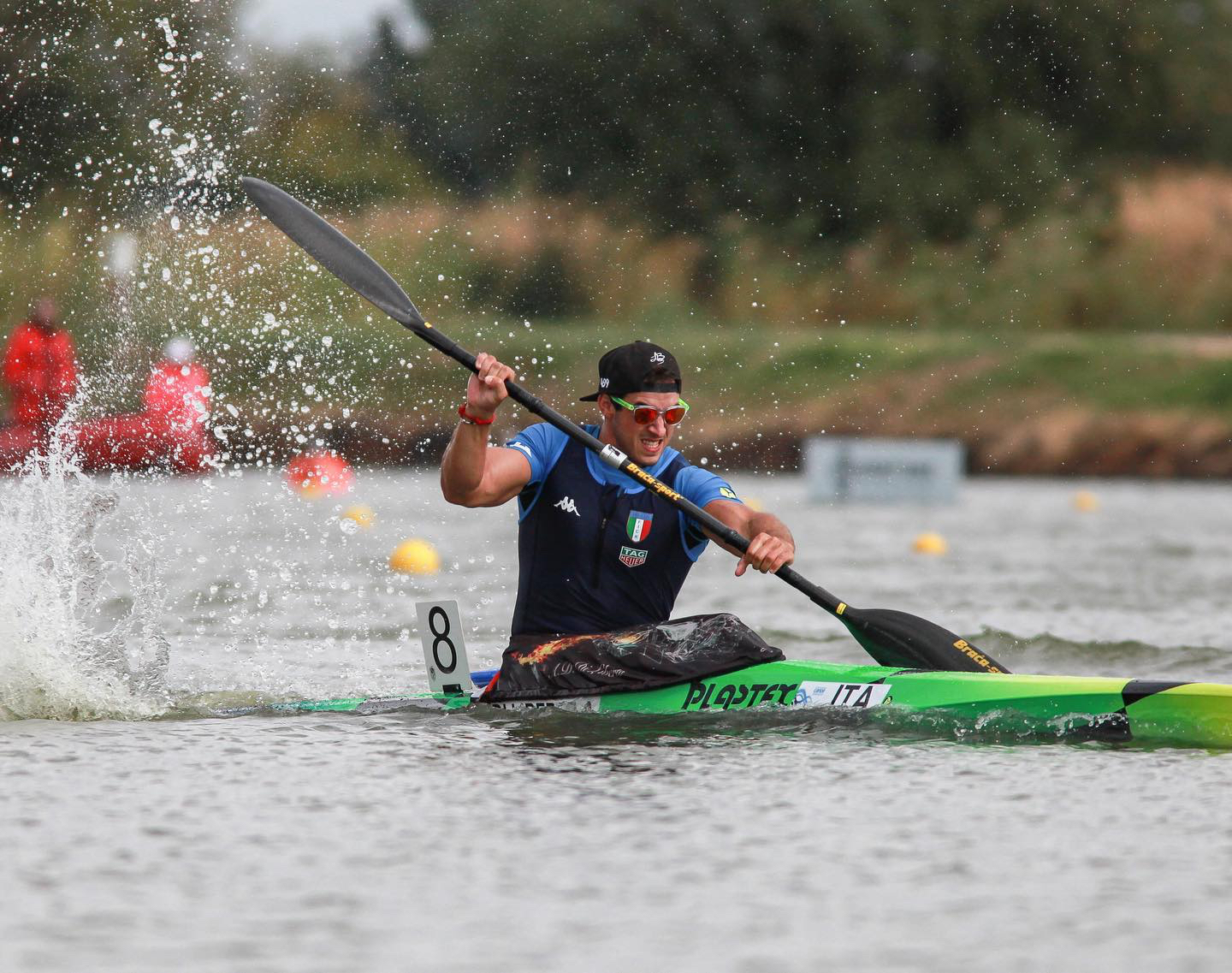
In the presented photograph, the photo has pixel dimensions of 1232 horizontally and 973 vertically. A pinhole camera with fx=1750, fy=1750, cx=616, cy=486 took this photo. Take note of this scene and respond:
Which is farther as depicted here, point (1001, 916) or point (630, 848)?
point (630, 848)

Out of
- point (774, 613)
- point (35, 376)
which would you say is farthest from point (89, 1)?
point (774, 613)

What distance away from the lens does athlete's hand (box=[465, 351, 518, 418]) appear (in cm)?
516

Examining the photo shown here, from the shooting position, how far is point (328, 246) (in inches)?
257

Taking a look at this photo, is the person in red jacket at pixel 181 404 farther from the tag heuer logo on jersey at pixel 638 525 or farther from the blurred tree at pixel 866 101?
the blurred tree at pixel 866 101

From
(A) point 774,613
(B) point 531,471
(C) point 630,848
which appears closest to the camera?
(C) point 630,848

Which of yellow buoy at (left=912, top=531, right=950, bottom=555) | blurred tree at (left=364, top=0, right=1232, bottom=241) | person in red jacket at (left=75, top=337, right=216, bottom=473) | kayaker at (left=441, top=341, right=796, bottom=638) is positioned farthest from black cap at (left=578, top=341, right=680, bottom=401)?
blurred tree at (left=364, top=0, right=1232, bottom=241)

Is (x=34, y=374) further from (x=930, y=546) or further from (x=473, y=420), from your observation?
(x=473, y=420)

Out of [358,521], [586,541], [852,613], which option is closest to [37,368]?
[358,521]

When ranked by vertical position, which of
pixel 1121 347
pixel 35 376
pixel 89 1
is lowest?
pixel 35 376

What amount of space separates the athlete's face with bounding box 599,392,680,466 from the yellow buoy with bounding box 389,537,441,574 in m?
5.18

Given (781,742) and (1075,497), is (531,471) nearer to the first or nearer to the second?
(781,742)

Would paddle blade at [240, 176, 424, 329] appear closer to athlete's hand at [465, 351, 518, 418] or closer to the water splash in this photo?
the water splash

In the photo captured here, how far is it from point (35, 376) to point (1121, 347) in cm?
1431

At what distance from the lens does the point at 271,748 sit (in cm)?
510
